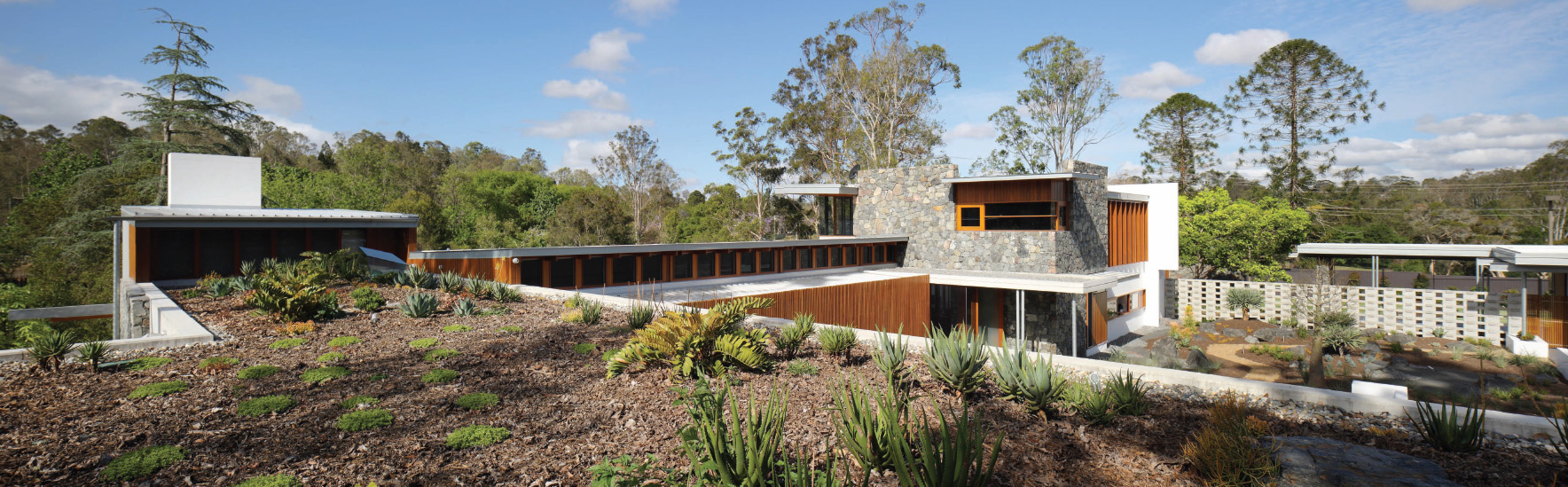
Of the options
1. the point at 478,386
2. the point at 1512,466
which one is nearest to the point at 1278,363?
the point at 1512,466

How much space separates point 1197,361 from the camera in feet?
44.2

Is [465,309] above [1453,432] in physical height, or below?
above

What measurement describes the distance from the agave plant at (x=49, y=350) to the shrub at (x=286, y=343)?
4.52ft

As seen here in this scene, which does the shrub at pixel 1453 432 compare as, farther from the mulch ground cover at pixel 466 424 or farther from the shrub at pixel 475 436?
the shrub at pixel 475 436

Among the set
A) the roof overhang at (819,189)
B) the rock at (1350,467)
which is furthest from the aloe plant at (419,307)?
the roof overhang at (819,189)

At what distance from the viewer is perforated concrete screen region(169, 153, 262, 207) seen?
48.2 ft

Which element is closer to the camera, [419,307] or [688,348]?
[688,348]

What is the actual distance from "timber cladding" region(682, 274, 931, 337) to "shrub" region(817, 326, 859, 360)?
429cm

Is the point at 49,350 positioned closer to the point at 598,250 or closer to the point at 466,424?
the point at 466,424

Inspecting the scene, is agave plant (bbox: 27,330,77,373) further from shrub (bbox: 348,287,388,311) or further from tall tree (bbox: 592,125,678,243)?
tall tree (bbox: 592,125,678,243)

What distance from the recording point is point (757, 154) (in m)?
30.6

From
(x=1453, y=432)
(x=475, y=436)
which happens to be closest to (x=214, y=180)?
(x=475, y=436)

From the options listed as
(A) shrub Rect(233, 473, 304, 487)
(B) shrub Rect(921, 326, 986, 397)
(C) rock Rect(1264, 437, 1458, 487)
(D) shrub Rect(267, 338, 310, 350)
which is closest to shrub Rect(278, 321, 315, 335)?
(D) shrub Rect(267, 338, 310, 350)

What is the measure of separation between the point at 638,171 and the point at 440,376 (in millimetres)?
30829
